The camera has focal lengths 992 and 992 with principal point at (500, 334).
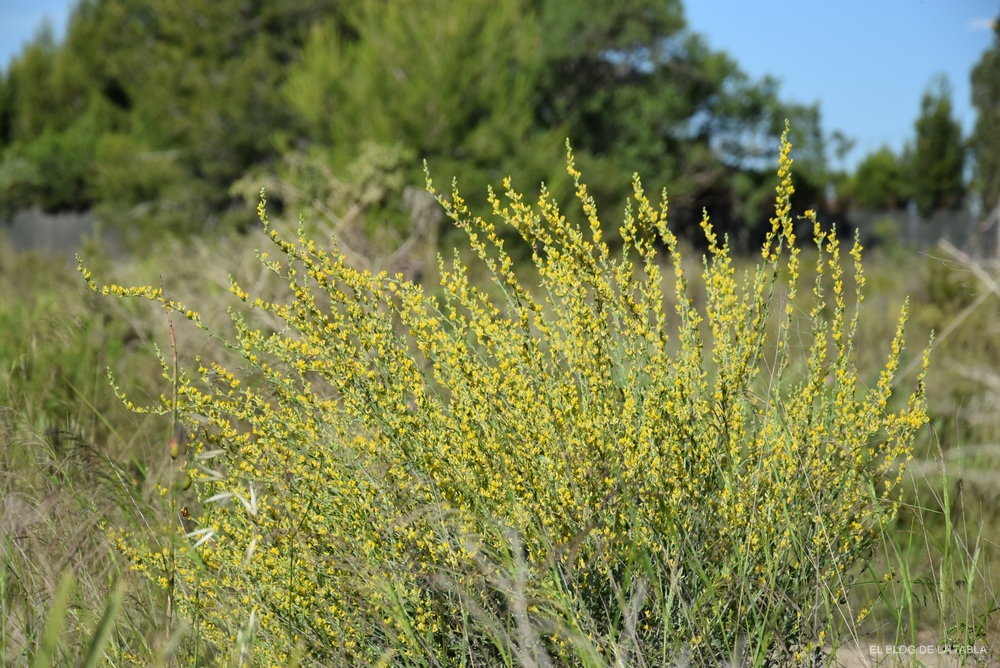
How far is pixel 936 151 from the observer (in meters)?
27.5

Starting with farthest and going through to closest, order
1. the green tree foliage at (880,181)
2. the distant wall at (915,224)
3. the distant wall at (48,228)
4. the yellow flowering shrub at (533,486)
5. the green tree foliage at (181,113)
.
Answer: the green tree foliage at (880,181), the distant wall at (48,228), the distant wall at (915,224), the green tree foliage at (181,113), the yellow flowering shrub at (533,486)

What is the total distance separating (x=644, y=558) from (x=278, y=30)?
23598 mm

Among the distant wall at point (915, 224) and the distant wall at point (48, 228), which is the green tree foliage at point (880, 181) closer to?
the distant wall at point (915, 224)

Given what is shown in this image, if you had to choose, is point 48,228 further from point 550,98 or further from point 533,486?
point 533,486

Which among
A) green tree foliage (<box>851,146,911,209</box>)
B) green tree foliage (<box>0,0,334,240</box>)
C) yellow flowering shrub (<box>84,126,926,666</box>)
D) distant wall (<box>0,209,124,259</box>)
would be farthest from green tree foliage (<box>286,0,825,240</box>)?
yellow flowering shrub (<box>84,126,926,666</box>)

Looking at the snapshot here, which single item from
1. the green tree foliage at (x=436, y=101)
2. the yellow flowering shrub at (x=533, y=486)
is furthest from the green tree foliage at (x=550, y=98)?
the yellow flowering shrub at (x=533, y=486)

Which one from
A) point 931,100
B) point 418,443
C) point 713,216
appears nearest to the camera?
point 418,443

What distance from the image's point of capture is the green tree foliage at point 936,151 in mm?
27375

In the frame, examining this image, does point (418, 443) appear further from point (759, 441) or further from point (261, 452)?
point (759, 441)

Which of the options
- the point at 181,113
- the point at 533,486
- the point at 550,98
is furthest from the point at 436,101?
the point at 533,486

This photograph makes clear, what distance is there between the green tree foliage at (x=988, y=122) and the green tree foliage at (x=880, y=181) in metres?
7.67

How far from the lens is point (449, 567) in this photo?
2117mm

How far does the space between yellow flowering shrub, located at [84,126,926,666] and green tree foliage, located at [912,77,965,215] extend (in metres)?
27.8

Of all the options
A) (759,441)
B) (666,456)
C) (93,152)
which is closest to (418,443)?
(666,456)
